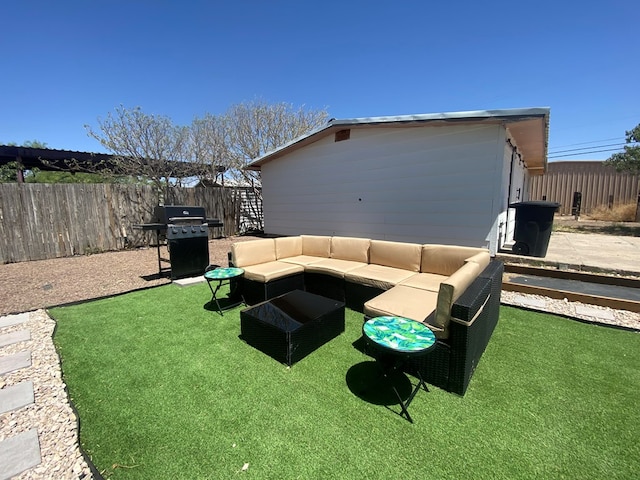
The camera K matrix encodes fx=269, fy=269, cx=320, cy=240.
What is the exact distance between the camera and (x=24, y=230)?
271 inches

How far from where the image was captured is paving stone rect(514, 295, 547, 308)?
3930 millimetres

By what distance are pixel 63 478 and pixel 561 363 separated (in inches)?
154

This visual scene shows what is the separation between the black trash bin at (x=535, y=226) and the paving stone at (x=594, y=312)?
6.14ft

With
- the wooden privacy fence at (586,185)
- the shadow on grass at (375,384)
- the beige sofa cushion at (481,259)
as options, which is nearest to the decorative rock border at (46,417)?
the shadow on grass at (375,384)

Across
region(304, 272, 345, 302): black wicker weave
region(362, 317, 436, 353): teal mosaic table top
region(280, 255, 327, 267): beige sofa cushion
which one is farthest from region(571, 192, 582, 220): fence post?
region(362, 317, 436, 353): teal mosaic table top

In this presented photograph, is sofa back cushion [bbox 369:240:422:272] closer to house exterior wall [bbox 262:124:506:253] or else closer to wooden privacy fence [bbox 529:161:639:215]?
house exterior wall [bbox 262:124:506:253]

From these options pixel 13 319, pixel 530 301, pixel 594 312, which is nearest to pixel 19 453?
pixel 13 319

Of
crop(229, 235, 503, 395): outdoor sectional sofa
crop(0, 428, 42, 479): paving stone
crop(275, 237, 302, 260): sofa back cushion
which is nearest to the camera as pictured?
crop(0, 428, 42, 479): paving stone

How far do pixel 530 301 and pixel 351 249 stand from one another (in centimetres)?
282

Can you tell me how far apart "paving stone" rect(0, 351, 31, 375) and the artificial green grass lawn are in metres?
0.28

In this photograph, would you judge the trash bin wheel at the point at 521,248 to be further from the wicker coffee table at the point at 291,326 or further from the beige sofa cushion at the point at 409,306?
the wicker coffee table at the point at 291,326

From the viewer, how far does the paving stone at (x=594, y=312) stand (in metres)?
3.52

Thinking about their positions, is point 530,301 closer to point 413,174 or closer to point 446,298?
point 446,298

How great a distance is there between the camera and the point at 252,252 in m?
4.50
